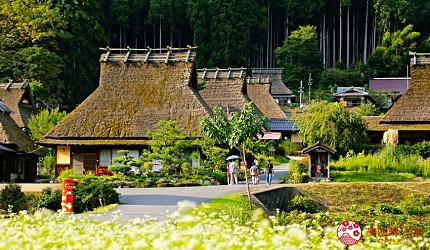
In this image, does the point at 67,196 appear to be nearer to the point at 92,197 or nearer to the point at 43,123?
the point at 92,197

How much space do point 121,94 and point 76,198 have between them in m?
14.9

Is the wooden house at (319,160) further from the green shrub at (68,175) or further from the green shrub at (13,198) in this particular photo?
the green shrub at (13,198)

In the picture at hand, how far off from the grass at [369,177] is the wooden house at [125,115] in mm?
6303

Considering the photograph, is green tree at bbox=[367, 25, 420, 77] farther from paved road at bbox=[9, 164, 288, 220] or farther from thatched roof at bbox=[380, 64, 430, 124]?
paved road at bbox=[9, 164, 288, 220]

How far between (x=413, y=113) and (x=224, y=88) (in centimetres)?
1570

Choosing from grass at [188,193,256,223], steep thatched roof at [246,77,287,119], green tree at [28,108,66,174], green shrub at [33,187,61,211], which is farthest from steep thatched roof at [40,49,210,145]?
steep thatched roof at [246,77,287,119]

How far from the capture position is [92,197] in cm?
2381

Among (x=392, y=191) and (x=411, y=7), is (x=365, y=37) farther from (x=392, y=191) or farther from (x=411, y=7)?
(x=392, y=191)

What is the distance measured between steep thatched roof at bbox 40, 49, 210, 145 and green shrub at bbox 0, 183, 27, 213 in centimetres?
1101

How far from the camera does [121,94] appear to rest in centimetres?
3809

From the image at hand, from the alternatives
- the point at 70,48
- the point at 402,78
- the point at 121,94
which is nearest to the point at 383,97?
the point at 402,78

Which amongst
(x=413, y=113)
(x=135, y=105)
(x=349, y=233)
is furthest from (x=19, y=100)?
(x=349, y=233)

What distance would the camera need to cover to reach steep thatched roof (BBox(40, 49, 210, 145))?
118 feet

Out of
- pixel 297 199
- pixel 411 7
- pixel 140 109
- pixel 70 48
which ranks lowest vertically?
pixel 297 199
